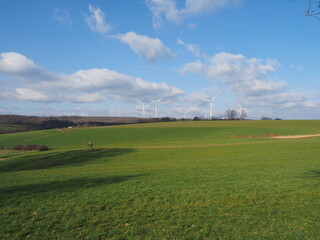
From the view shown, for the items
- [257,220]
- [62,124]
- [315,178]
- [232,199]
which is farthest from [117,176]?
[62,124]

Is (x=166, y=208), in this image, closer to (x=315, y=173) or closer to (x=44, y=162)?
(x=315, y=173)

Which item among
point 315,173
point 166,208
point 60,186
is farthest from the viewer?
point 315,173

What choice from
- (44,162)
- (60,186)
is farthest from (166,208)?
(44,162)

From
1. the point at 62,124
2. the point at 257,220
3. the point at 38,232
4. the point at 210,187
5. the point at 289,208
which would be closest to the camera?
the point at 38,232

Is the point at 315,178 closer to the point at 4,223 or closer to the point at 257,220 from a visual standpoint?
the point at 257,220

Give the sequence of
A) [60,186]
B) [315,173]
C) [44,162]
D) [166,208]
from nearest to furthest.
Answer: [166,208] → [60,186] → [315,173] → [44,162]

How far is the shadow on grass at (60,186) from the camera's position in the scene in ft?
39.9

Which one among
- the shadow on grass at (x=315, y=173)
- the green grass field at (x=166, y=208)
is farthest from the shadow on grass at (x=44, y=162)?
the shadow on grass at (x=315, y=173)

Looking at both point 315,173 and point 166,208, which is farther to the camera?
point 315,173

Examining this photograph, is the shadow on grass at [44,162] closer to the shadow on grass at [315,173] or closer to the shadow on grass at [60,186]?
the shadow on grass at [60,186]

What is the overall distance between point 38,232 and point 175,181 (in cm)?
784

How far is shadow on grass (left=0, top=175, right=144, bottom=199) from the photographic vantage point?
12156 millimetres

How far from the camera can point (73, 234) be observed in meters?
7.26

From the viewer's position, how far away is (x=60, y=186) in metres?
13.3
